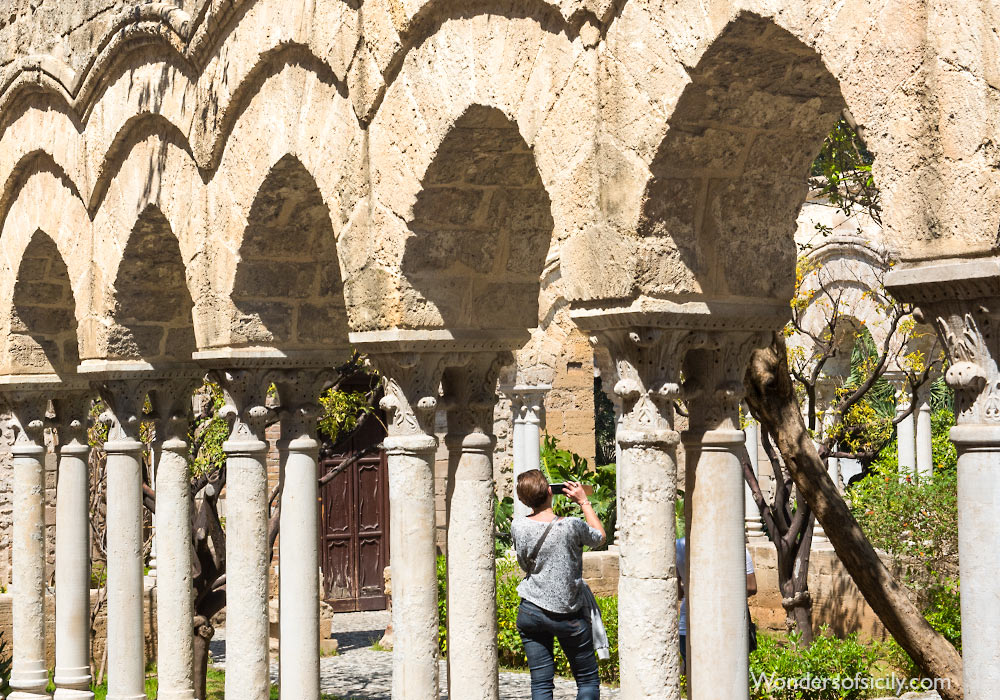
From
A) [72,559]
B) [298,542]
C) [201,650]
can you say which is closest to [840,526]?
[298,542]

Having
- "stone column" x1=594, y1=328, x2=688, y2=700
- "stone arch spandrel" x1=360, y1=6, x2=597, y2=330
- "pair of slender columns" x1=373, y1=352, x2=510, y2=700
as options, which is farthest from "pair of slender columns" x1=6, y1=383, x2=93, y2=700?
"stone column" x1=594, y1=328, x2=688, y2=700

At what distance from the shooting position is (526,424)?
13.9 m

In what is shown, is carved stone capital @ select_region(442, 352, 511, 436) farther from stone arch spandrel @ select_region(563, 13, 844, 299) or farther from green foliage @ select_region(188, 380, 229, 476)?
green foliage @ select_region(188, 380, 229, 476)

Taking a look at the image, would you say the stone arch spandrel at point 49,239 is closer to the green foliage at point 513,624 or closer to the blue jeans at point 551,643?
the green foliage at point 513,624

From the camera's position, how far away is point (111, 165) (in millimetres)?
8500

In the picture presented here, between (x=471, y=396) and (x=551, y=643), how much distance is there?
1179 mm

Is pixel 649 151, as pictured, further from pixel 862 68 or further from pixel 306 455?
pixel 306 455

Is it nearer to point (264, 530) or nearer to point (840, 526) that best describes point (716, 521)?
point (840, 526)

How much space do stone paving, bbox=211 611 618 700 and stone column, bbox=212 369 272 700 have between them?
2.90m

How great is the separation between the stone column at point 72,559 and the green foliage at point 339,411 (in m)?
2.21

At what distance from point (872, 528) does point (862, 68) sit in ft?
23.0

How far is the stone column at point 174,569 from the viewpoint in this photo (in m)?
8.22

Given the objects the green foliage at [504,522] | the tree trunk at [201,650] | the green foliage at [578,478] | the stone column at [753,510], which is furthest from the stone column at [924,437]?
the tree trunk at [201,650]

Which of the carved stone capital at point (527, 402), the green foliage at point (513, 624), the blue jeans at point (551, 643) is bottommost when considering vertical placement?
the green foliage at point (513, 624)
